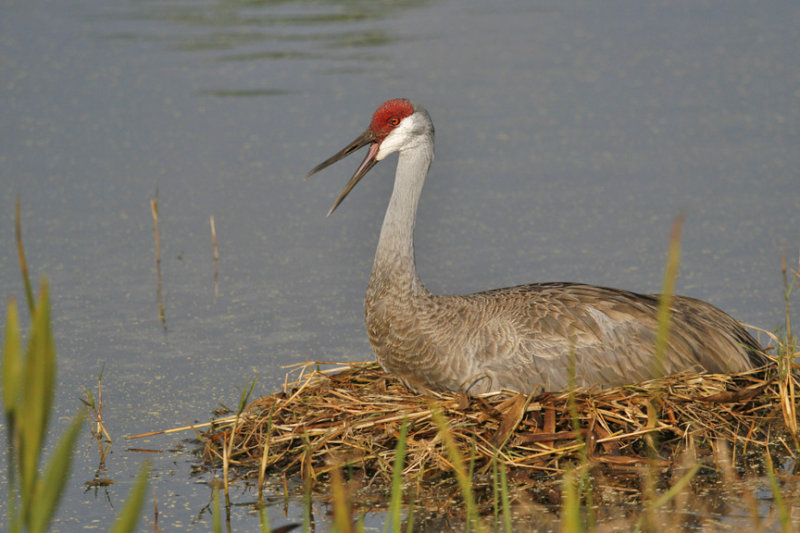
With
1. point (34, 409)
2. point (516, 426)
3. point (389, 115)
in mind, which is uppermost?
point (389, 115)

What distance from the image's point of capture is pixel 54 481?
155 cm

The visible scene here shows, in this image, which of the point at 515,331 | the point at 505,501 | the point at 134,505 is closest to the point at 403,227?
the point at 515,331

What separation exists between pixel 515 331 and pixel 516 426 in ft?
1.70

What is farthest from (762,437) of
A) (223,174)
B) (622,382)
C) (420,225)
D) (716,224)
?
(223,174)

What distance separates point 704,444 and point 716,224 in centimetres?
277

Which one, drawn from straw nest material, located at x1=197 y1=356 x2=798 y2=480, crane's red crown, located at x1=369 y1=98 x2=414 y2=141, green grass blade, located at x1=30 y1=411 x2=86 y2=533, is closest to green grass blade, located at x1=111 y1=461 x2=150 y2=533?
green grass blade, located at x1=30 y1=411 x2=86 y2=533

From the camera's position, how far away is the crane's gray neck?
184 inches

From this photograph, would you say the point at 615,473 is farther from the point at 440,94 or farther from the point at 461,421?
the point at 440,94

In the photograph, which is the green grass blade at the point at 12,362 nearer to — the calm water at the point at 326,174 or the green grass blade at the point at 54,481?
the green grass blade at the point at 54,481

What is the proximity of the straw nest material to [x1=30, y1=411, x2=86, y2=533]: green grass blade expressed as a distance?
7.15 ft

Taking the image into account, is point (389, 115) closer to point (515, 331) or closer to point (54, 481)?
point (515, 331)

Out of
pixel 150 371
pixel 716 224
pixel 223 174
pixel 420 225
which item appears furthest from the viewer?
pixel 223 174

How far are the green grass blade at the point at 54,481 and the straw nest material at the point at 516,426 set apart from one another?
218 centimetres

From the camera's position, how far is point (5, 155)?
7.85m
